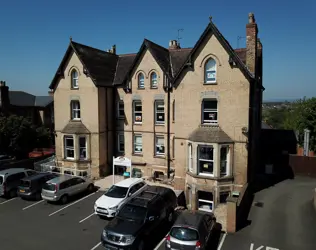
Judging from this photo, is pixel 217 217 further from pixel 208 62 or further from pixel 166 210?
pixel 208 62

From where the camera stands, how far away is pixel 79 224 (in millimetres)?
15703

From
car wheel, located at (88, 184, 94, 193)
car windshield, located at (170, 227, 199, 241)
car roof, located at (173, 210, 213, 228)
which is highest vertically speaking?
car roof, located at (173, 210, 213, 228)

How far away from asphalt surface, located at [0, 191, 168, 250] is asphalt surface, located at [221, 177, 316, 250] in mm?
4607

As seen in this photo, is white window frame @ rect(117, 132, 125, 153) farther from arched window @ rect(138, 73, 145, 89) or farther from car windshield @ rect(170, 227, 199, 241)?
car windshield @ rect(170, 227, 199, 241)

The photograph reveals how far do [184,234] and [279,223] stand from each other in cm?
690

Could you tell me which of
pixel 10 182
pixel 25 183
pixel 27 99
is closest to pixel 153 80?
pixel 25 183

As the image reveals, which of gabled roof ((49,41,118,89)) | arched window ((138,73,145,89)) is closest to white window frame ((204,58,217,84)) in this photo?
arched window ((138,73,145,89))

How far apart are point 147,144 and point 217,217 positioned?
34.1ft

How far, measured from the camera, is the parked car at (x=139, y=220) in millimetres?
12172

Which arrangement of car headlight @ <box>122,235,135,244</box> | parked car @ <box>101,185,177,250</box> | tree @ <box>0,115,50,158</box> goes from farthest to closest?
tree @ <box>0,115,50,158</box>
parked car @ <box>101,185,177,250</box>
car headlight @ <box>122,235,135,244</box>

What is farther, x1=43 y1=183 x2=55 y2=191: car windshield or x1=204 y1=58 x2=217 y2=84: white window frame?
x1=43 y1=183 x2=55 y2=191: car windshield

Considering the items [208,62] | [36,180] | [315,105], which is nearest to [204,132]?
[208,62]

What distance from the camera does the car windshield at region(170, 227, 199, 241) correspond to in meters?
11.6

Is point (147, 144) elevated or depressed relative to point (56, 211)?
elevated
